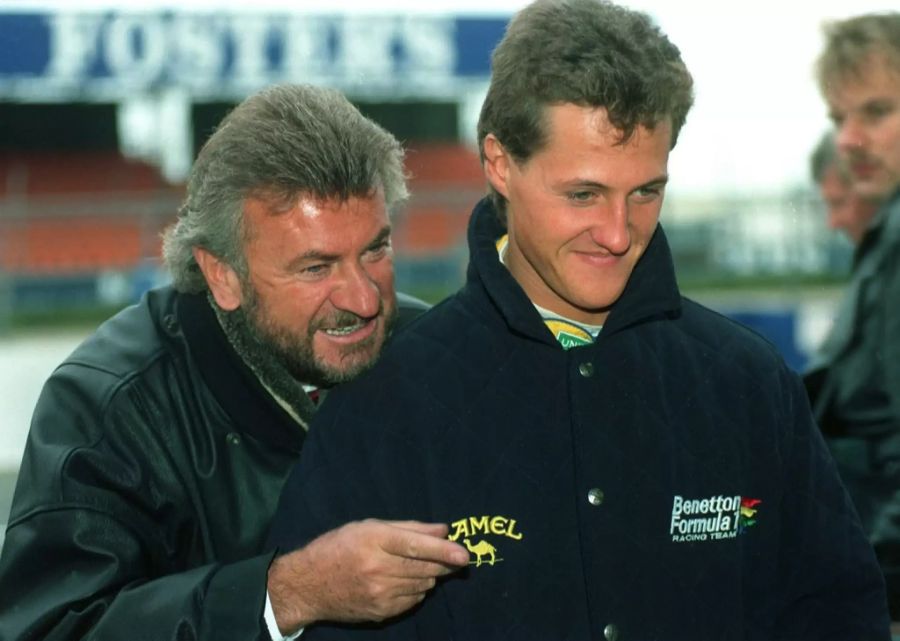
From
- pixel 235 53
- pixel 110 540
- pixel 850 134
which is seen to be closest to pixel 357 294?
pixel 110 540

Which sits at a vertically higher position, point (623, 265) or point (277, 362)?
point (623, 265)

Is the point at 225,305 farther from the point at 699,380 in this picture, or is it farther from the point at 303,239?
the point at 699,380

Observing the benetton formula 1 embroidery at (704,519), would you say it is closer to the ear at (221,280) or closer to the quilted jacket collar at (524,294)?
the quilted jacket collar at (524,294)

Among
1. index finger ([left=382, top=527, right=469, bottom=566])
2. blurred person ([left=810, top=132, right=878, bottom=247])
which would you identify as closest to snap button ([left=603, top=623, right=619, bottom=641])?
index finger ([left=382, top=527, right=469, bottom=566])

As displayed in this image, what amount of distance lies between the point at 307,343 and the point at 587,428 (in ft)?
2.06

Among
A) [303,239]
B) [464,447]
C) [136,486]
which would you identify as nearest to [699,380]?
[464,447]

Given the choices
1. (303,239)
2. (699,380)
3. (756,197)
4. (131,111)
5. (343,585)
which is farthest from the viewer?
(131,111)

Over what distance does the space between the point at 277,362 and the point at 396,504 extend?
0.56m

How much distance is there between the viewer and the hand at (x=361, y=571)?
175 cm

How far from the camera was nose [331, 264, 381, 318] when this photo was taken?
2.34 metres

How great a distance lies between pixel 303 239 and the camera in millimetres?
2363

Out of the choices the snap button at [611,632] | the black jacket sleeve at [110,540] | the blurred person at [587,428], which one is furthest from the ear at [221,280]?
the snap button at [611,632]

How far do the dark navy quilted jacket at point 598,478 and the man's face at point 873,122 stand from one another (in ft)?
2.52

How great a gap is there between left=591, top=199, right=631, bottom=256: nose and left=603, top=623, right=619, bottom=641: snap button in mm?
504
